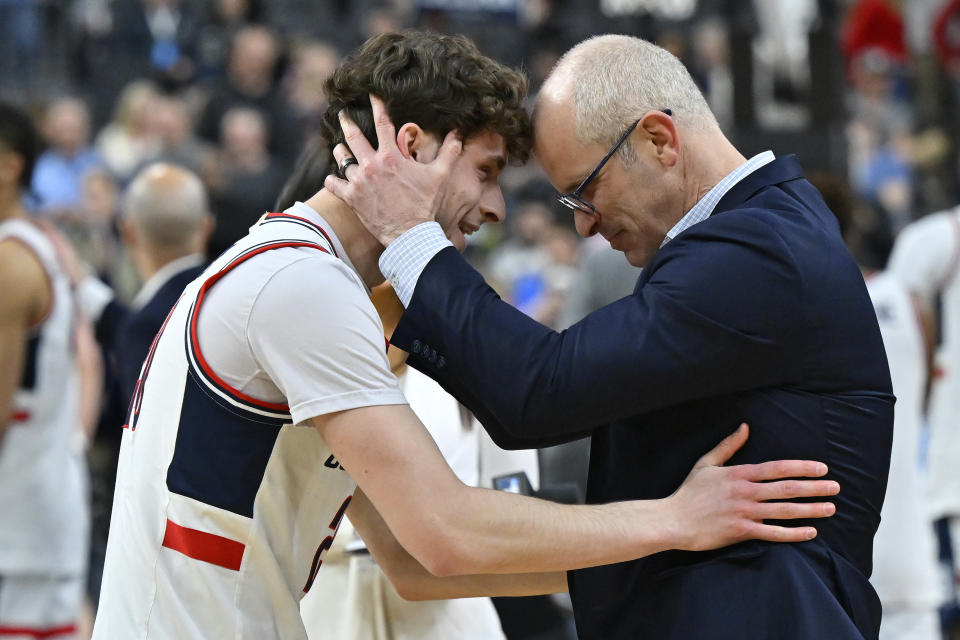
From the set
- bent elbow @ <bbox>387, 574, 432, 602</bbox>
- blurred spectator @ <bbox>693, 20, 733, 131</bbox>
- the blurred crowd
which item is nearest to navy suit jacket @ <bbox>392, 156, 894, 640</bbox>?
bent elbow @ <bbox>387, 574, 432, 602</bbox>

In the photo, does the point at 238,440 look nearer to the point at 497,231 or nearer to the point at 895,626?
the point at 895,626

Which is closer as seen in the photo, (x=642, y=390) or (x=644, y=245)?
(x=642, y=390)

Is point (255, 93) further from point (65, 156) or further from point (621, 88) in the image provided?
point (621, 88)

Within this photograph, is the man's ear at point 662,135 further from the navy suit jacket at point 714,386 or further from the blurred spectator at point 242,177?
the blurred spectator at point 242,177

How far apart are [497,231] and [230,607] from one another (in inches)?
404

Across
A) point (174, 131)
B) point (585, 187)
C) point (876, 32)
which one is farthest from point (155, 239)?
point (876, 32)

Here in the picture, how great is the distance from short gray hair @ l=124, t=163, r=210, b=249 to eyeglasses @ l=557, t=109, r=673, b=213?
288 cm

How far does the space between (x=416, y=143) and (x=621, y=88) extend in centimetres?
45

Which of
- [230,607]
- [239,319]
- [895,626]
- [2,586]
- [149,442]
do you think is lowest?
[895,626]

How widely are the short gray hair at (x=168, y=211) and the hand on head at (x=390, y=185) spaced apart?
2.90m

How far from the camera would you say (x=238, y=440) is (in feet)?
7.66

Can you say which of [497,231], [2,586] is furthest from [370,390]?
[497,231]

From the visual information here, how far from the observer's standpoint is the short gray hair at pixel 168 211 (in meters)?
5.29

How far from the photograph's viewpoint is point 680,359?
234 cm
